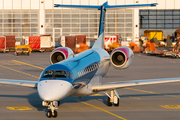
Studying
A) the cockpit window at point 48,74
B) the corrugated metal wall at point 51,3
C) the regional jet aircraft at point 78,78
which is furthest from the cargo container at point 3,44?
the cockpit window at point 48,74

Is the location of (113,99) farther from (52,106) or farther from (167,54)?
(167,54)

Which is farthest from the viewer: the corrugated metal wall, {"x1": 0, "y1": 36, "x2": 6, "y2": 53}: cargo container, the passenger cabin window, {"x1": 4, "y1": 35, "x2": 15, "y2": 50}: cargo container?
the corrugated metal wall

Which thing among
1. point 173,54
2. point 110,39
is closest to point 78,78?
point 173,54

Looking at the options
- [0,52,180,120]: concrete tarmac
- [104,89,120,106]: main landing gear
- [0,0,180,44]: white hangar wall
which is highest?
[0,0,180,44]: white hangar wall

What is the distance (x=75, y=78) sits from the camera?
17.4m

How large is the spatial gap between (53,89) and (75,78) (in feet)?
6.28

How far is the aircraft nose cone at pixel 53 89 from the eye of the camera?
1556cm

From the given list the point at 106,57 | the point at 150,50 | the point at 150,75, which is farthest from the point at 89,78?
the point at 150,50

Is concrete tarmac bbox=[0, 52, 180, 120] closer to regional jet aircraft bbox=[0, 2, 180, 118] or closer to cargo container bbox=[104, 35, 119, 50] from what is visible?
regional jet aircraft bbox=[0, 2, 180, 118]

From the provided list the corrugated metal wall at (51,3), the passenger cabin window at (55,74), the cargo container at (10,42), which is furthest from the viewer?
the corrugated metal wall at (51,3)

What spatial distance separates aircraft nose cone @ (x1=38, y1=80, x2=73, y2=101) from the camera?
15.6m

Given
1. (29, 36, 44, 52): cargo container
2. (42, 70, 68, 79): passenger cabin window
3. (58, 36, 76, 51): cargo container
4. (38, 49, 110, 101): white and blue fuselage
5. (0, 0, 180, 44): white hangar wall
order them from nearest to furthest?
1. (38, 49, 110, 101): white and blue fuselage
2. (42, 70, 68, 79): passenger cabin window
3. (29, 36, 44, 52): cargo container
4. (58, 36, 76, 51): cargo container
5. (0, 0, 180, 44): white hangar wall

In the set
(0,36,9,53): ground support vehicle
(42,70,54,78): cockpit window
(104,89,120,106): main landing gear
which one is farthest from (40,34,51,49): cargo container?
(42,70,54,78): cockpit window

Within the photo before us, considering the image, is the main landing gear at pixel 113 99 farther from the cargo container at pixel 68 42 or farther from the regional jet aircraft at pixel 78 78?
the cargo container at pixel 68 42
